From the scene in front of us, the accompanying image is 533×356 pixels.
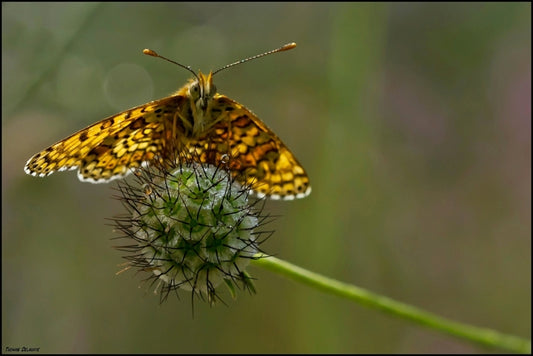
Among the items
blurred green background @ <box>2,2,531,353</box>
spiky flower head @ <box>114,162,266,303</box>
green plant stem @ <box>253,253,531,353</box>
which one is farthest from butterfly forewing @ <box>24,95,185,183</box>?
blurred green background @ <box>2,2,531,353</box>

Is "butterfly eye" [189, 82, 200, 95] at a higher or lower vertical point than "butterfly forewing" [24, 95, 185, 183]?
higher

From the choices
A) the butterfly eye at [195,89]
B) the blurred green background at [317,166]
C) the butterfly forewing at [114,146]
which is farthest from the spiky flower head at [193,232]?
the blurred green background at [317,166]

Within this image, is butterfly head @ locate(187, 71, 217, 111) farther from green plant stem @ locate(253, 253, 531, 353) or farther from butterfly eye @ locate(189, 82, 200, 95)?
green plant stem @ locate(253, 253, 531, 353)

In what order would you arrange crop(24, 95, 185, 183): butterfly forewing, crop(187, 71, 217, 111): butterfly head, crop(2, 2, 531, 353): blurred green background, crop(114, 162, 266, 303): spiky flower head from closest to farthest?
crop(114, 162, 266, 303): spiky flower head → crop(24, 95, 185, 183): butterfly forewing → crop(187, 71, 217, 111): butterfly head → crop(2, 2, 531, 353): blurred green background

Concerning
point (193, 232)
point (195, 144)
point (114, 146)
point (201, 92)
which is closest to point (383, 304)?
point (193, 232)

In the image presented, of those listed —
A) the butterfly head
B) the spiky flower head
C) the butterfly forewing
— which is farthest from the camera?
the butterfly head

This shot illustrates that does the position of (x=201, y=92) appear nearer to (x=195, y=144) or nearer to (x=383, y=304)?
(x=195, y=144)

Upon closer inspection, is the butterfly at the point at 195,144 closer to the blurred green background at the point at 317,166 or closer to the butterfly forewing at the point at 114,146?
the butterfly forewing at the point at 114,146
